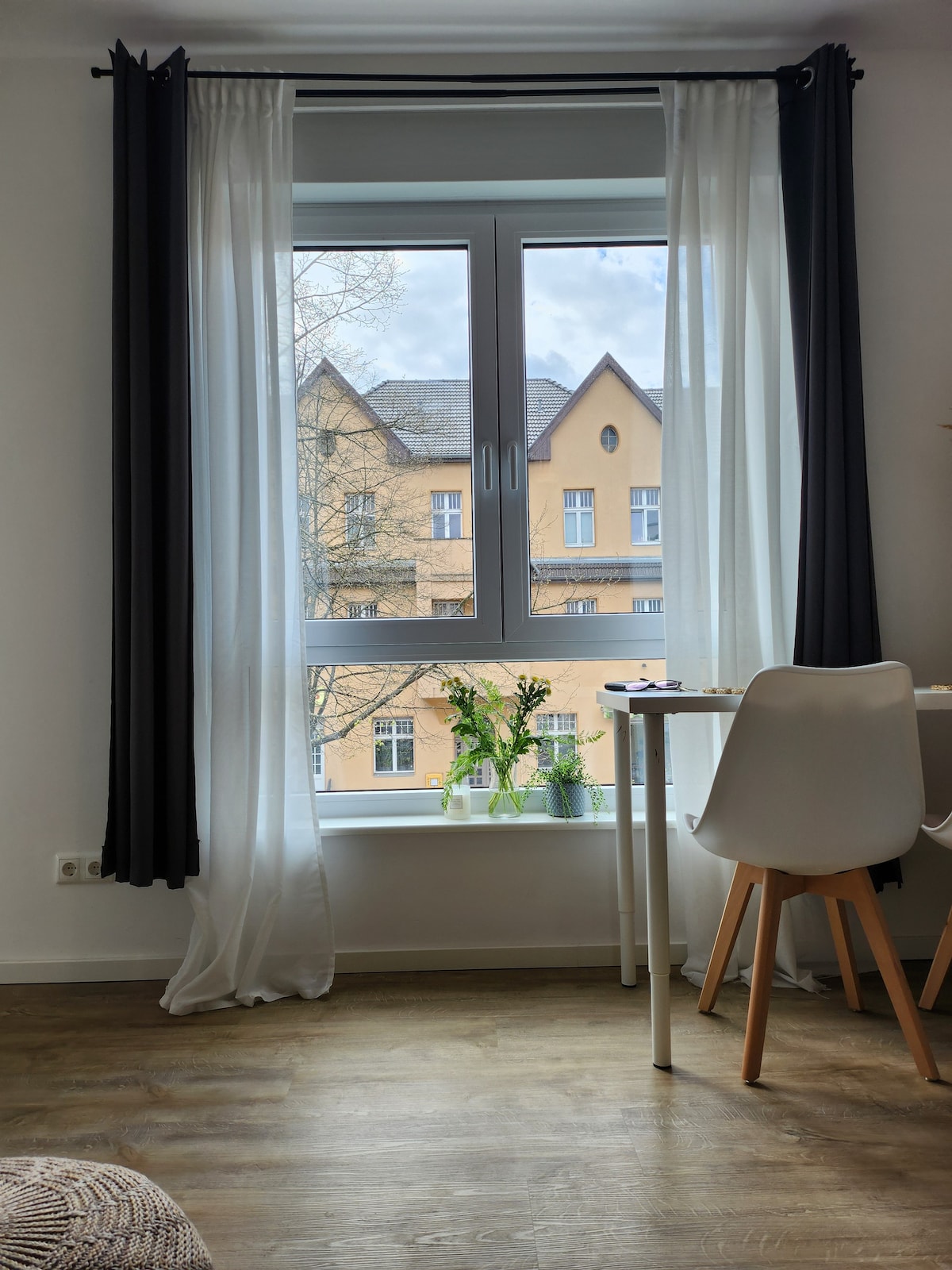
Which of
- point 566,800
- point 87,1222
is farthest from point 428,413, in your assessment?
point 87,1222

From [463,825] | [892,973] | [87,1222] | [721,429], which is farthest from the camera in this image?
[463,825]

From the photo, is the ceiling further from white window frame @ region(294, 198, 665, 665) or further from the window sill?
the window sill

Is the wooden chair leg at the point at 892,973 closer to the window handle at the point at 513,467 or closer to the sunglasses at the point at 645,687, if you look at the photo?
the sunglasses at the point at 645,687

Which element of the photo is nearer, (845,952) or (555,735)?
(845,952)

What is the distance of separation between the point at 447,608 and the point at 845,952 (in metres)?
1.42

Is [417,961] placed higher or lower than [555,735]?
lower

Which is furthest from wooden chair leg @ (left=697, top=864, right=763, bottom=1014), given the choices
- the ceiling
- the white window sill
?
the ceiling

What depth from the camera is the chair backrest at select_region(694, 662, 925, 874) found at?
170 centimetres

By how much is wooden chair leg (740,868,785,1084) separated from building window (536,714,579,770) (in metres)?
0.92

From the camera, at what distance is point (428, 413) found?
2.63 meters

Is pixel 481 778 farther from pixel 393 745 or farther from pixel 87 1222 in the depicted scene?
pixel 87 1222

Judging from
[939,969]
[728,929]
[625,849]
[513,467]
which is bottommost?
[939,969]

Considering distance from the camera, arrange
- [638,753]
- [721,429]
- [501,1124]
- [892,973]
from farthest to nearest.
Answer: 1. [638,753]
2. [721,429]
3. [892,973]
4. [501,1124]

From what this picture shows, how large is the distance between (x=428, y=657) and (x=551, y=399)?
2.90ft
